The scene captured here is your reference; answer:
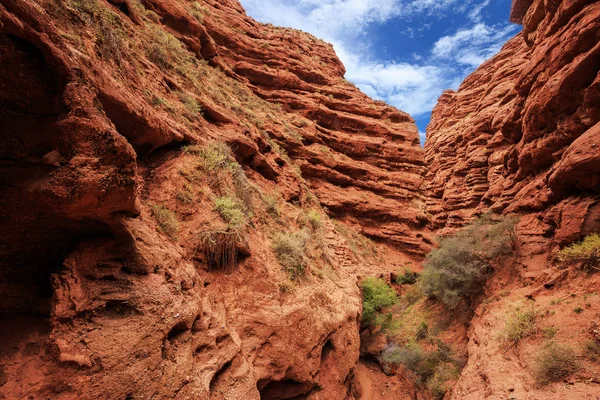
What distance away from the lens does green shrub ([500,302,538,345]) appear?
7375mm

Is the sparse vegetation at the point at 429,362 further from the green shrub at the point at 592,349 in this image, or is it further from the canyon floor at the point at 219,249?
the green shrub at the point at 592,349

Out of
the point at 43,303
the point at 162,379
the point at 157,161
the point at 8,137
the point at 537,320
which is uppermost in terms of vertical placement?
the point at 157,161

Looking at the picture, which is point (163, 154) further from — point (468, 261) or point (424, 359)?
point (468, 261)

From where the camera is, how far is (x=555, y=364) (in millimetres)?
5738

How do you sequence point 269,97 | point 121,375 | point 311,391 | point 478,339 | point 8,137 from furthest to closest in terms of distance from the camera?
point 269,97
point 478,339
point 311,391
point 121,375
point 8,137

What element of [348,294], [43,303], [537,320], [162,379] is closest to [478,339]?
[537,320]

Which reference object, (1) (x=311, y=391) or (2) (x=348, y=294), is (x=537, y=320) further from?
(1) (x=311, y=391)

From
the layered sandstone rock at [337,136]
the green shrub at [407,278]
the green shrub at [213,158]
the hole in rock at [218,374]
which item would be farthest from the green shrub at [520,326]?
the layered sandstone rock at [337,136]

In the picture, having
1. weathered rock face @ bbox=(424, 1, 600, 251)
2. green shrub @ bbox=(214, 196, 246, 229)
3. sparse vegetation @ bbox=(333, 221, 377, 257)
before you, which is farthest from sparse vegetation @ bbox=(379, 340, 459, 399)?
green shrub @ bbox=(214, 196, 246, 229)

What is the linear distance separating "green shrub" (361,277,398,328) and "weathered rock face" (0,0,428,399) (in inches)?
165

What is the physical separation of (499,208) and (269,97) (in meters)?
17.9

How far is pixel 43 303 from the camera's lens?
2.96 metres

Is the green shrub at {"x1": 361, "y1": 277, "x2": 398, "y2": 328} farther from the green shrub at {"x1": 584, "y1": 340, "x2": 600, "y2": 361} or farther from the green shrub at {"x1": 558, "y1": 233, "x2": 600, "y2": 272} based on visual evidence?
the green shrub at {"x1": 584, "y1": 340, "x2": 600, "y2": 361}

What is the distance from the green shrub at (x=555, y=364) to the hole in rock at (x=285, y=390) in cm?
496
